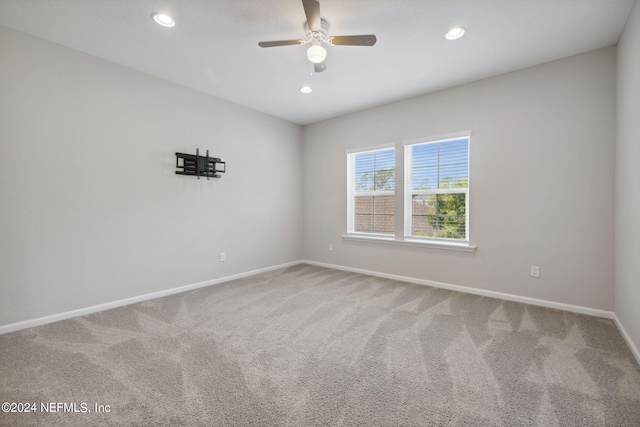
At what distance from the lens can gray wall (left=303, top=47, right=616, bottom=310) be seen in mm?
2805

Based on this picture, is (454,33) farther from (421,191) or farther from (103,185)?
(103,185)

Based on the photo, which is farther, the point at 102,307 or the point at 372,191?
the point at 372,191

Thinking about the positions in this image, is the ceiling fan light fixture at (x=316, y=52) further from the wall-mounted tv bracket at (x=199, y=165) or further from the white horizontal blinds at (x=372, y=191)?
the white horizontal blinds at (x=372, y=191)

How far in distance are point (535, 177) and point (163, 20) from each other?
13.3 ft

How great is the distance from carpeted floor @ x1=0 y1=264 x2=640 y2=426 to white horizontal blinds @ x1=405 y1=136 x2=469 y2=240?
113 cm

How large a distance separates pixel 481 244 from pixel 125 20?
441 cm

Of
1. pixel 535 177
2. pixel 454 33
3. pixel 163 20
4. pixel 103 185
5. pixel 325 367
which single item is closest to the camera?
pixel 325 367

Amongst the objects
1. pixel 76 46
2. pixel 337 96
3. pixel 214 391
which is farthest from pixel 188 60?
pixel 214 391

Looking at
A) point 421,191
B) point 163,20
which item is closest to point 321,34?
point 163,20

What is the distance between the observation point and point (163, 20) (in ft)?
7.75

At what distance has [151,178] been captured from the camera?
339cm

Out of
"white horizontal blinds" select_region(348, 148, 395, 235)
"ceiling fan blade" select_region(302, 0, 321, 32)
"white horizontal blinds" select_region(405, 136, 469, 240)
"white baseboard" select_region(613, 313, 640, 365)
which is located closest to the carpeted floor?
"white baseboard" select_region(613, 313, 640, 365)

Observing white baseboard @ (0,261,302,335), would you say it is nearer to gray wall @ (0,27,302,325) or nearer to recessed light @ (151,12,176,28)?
gray wall @ (0,27,302,325)

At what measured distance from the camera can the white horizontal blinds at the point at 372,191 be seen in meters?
4.41
